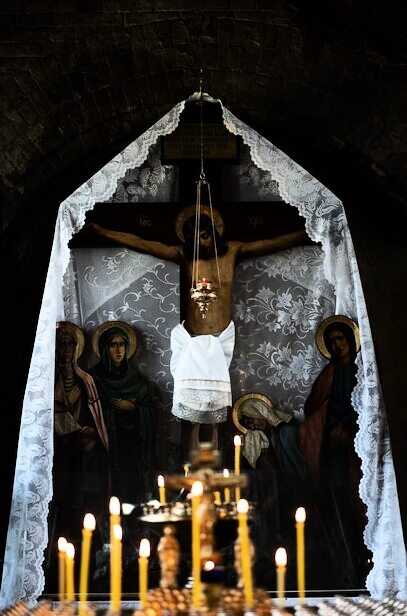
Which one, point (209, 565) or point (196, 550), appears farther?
point (209, 565)

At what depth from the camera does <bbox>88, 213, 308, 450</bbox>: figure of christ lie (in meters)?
7.68

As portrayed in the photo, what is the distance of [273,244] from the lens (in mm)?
8180

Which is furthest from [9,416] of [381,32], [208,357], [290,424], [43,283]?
[381,32]

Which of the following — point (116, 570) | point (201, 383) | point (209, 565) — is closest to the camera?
point (116, 570)

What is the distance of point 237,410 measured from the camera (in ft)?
26.2

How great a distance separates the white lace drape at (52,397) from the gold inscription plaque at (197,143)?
1.10 metres

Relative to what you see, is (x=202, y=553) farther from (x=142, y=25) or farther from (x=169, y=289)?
(x=169, y=289)

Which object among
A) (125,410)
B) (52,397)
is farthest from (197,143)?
(52,397)

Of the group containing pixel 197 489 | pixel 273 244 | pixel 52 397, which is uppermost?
pixel 273 244

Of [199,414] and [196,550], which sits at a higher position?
[199,414]

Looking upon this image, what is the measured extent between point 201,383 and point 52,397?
1.09 m

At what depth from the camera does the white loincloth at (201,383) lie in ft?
25.1

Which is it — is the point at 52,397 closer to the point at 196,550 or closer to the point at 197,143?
the point at 197,143

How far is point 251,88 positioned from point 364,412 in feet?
7.31
